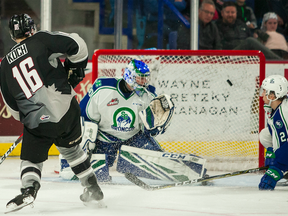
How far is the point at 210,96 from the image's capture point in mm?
3562

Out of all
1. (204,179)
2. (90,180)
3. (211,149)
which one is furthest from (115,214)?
(211,149)

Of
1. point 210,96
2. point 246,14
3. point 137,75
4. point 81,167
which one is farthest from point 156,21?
point 81,167

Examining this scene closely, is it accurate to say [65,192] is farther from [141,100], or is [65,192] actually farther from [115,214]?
[141,100]

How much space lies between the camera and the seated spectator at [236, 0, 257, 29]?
426 cm

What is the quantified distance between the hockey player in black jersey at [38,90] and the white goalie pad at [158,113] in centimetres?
81

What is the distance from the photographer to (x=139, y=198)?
2.36 meters

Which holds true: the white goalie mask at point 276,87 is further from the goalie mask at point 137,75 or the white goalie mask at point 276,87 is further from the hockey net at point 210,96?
the goalie mask at point 137,75

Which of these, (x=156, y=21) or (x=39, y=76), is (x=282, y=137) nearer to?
(x=39, y=76)

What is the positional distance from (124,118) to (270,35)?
2.13 meters

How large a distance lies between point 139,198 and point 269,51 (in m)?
2.49

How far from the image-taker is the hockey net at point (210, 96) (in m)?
3.42

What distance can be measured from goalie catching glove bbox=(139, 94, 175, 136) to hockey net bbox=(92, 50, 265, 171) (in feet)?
2.42

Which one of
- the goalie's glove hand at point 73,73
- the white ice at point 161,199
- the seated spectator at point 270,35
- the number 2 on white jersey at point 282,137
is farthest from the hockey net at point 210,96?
the goalie's glove hand at point 73,73

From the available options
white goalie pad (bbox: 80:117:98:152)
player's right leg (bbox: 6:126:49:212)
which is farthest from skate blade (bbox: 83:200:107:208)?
white goalie pad (bbox: 80:117:98:152)
